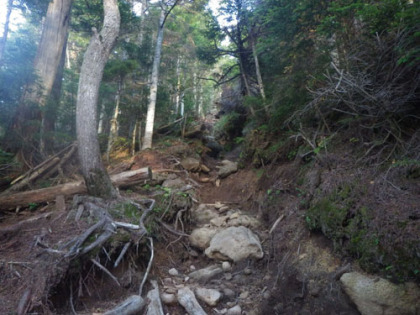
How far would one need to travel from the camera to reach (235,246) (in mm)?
5391

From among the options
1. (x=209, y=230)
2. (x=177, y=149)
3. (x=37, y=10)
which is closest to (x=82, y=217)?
(x=209, y=230)

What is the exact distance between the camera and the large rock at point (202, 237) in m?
6.05

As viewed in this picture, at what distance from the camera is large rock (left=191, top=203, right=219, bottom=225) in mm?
7190

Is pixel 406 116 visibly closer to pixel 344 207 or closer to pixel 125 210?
pixel 344 207

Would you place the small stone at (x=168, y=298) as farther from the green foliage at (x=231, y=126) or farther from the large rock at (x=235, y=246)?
the green foliage at (x=231, y=126)

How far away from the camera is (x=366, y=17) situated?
5035 millimetres

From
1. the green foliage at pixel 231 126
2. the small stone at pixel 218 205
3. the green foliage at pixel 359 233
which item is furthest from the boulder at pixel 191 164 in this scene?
the green foliage at pixel 359 233

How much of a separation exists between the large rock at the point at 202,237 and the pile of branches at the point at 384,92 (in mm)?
3936

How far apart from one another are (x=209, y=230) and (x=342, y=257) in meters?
3.28

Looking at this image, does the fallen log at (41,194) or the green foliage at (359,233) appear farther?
the fallen log at (41,194)

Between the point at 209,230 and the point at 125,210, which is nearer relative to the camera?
the point at 125,210

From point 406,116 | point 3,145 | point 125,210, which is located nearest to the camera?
point 406,116

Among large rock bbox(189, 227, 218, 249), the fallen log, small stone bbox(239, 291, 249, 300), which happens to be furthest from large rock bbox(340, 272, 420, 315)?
the fallen log

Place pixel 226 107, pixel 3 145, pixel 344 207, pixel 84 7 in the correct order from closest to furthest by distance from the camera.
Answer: pixel 344 207
pixel 3 145
pixel 84 7
pixel 226 107
